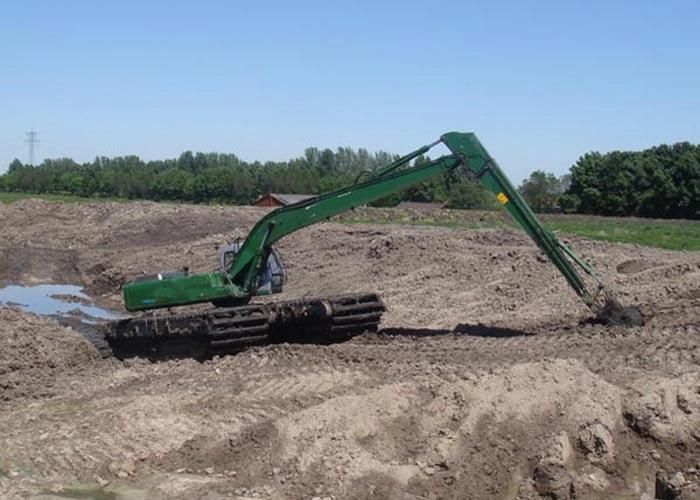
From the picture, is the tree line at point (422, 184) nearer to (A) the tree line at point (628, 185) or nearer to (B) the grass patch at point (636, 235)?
(A) the tree line at point (628, 185)

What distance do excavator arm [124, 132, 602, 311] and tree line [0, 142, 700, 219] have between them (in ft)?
70.3

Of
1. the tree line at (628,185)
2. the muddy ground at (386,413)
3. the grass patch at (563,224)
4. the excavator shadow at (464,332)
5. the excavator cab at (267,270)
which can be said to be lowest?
the muddy ground at (386,413)

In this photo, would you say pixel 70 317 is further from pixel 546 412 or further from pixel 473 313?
pixel 546 412

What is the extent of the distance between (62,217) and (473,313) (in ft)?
112

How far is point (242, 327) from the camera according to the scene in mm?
13391

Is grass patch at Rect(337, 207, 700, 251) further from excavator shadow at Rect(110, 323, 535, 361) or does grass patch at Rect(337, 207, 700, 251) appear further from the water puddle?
excavator shadow at Rect(110, 323, 535, 361)

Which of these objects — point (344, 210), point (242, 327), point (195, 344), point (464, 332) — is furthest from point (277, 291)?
point (464, 332)

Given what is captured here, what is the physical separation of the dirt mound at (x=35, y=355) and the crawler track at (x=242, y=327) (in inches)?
26.3

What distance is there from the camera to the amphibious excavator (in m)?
13.1

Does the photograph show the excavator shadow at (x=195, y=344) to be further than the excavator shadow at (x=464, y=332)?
No

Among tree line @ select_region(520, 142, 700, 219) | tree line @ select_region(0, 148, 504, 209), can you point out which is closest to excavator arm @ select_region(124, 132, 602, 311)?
tree line @ select_region(0, 148, 504, 209)

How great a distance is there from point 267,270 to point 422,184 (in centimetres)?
2300

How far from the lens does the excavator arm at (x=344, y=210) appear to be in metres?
13.0

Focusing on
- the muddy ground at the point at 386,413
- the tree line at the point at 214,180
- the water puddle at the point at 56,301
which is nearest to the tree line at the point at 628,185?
the tree line at the point at 214,180
